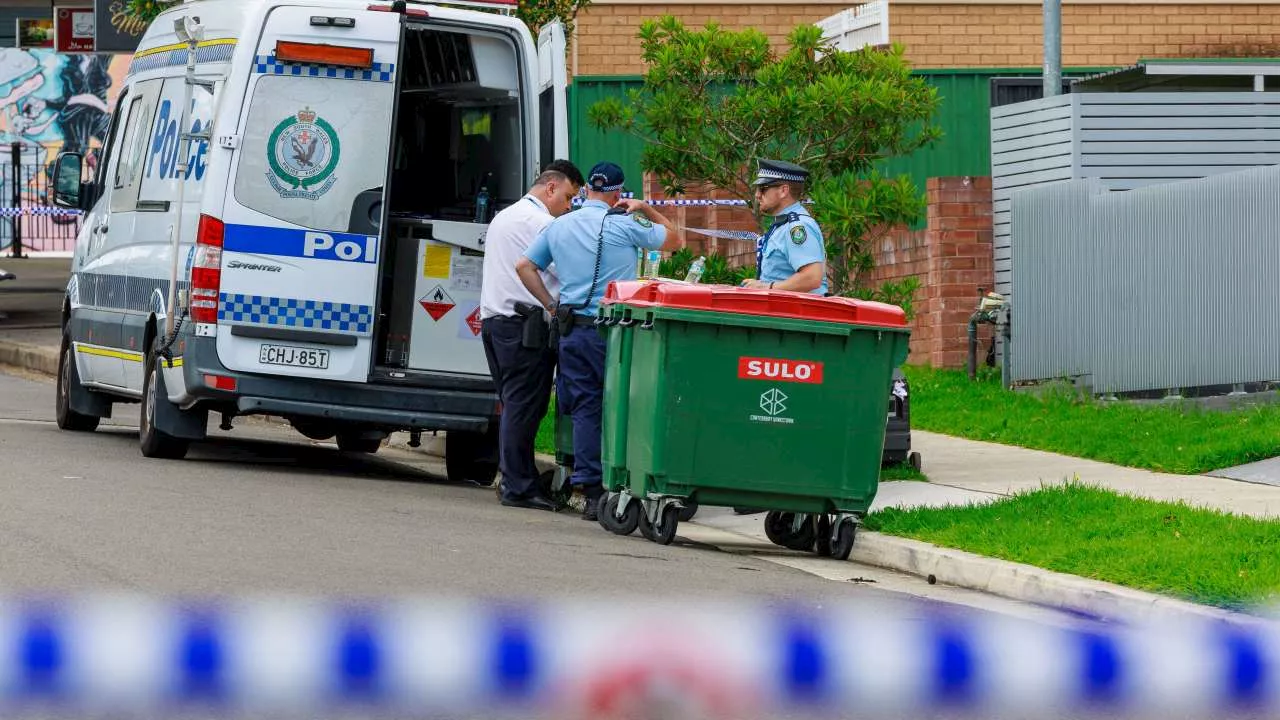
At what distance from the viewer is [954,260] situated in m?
17.0

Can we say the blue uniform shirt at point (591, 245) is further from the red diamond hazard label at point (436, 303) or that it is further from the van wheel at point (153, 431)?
the van wheel at point (153, 431)

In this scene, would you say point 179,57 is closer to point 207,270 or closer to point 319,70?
point 319,70

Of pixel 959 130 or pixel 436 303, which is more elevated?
pixel 959 130

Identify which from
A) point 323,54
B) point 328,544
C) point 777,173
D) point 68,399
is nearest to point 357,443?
point 68,399

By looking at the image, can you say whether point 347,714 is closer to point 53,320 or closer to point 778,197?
point 778,197

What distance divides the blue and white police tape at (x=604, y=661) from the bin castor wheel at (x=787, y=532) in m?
2.15

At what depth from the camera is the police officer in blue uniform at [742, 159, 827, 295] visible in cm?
1040

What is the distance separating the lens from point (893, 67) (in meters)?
12.9

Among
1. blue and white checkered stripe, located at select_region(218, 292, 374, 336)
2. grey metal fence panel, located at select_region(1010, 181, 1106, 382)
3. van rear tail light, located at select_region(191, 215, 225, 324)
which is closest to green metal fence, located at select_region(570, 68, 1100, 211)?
grey metal fence panel, located at select_region(1010, 181, 1106, 382)

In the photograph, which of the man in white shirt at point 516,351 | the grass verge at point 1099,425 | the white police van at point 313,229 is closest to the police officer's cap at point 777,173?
the man in white shirt at point 516,351

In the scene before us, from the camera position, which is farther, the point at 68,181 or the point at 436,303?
the point at 68,181

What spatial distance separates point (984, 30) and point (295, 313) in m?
15.1

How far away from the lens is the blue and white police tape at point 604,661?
20.0ft

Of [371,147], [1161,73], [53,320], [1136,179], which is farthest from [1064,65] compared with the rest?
[371,147]
